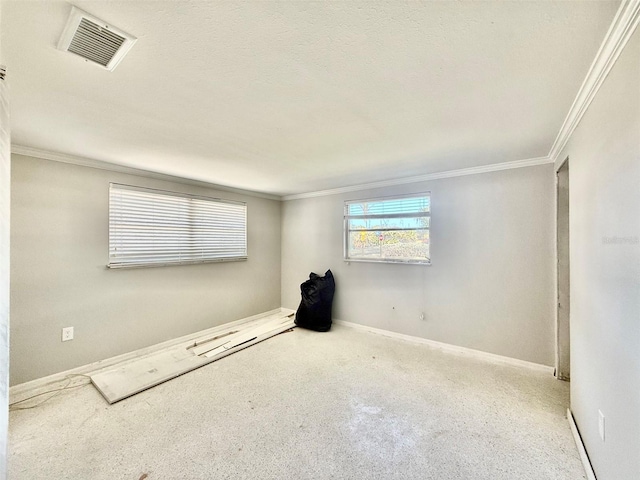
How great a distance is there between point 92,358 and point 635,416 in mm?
4070

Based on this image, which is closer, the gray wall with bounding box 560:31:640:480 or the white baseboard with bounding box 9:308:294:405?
the gray wall with bounding box 560:31:640:480

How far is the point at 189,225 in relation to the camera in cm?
361

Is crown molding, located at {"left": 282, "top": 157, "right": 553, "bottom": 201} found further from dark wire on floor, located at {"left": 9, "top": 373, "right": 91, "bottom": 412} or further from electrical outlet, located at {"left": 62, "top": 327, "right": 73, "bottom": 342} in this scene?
dark wire on floor, located at {"left": 9, "top": 373, "right": 91, "bottom": 412}

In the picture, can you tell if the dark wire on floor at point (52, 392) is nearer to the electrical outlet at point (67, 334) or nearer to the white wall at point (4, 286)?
the electrical outlet at point (67, 334)

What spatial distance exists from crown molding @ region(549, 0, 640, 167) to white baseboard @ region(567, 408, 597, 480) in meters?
2.09

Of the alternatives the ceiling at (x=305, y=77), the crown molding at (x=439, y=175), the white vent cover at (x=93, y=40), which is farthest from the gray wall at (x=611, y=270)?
the white vent cover at (x=93, y=40)

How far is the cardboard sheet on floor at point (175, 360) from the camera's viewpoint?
240cm

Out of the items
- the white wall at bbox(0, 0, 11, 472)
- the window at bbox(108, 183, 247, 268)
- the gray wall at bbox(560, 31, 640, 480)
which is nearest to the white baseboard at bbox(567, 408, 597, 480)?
the gray wall at bbox(560, 31, 640, 480)

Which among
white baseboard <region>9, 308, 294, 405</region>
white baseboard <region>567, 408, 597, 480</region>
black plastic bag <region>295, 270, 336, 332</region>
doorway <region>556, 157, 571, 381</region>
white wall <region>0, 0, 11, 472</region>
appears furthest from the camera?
black plastic bag <region>295, 270, 336, 332</region>

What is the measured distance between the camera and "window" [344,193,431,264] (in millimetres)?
3465

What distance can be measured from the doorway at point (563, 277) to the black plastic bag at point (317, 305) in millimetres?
2664

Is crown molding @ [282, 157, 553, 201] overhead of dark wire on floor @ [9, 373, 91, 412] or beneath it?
overhead

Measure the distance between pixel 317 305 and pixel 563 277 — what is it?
287 cm

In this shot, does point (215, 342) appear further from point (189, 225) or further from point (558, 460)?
point (558, 460)
